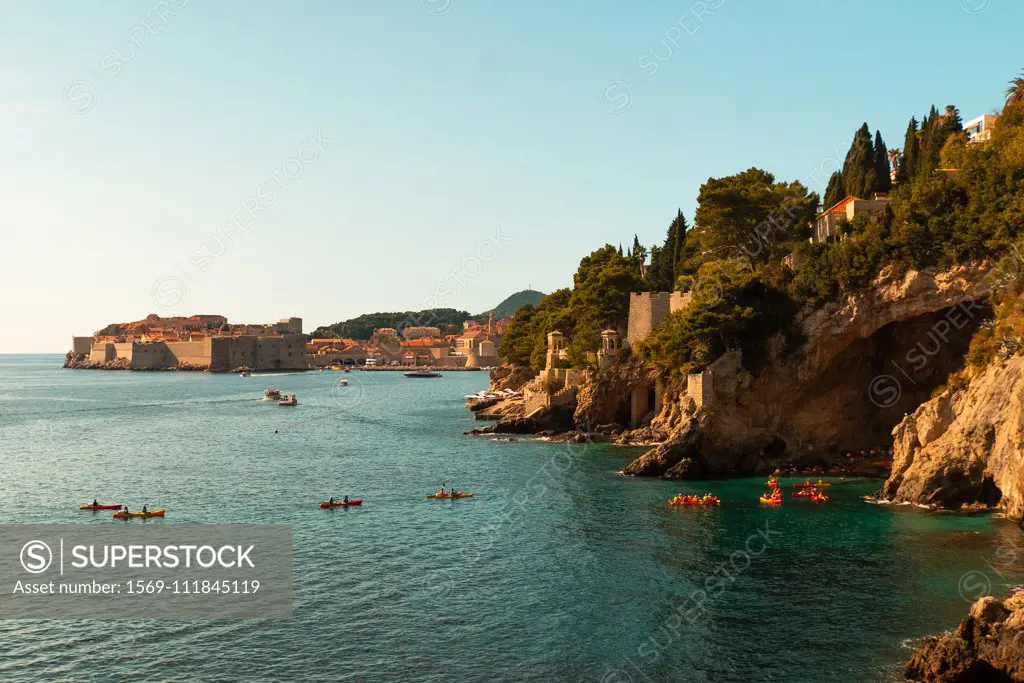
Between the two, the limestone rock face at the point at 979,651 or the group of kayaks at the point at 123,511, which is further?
the group of kayaks at the point at 123,511

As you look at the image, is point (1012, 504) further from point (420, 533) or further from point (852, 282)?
point (420, 533)

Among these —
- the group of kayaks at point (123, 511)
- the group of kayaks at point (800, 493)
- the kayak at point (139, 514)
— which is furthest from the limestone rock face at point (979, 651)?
the group of kayaks at point (123, 511)

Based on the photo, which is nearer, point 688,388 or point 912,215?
point 912,215

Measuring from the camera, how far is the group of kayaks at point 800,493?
37.3 metres

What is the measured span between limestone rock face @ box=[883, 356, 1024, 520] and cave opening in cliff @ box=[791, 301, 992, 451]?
377 inches

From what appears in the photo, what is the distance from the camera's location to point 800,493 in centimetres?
3847

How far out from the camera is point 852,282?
45.2m

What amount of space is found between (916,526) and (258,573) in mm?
23741

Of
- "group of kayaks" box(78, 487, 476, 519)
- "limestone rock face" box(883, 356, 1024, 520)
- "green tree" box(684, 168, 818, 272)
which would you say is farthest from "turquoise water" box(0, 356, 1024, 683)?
"green tree" box(684, 168, 818, 272)

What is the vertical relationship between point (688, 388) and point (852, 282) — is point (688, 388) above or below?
below

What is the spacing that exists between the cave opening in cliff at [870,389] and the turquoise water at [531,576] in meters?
7.79

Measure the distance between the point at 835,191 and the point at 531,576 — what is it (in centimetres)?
4908

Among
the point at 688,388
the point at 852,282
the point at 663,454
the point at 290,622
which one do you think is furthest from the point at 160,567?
the point at 852,282

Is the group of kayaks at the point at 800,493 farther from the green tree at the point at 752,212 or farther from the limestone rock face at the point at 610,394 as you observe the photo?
the green tree at the point at 752,212
